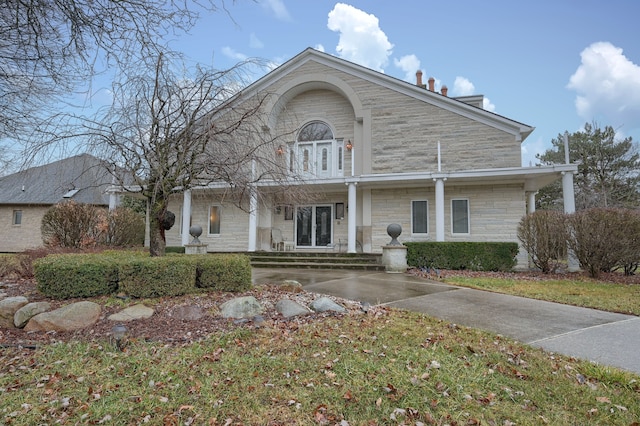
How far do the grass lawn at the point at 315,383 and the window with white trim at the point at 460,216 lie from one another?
10097mm

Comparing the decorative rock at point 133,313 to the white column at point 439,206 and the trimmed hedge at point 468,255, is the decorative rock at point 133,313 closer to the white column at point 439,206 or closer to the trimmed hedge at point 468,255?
the trimmed hedge at point 468,255

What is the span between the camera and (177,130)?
6398mm

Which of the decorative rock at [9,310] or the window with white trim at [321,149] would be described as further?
the window with white trim at [321,149]

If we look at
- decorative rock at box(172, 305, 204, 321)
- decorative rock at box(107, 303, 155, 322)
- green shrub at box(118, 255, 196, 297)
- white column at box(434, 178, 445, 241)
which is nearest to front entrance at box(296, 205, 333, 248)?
white column at box(434, 178, 445, 241)

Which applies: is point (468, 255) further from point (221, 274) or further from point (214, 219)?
point (214, 219)

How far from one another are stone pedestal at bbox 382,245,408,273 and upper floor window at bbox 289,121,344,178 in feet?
18.2

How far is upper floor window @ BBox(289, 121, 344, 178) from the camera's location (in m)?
15.4

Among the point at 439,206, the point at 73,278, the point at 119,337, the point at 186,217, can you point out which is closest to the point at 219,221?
the point at 186,217

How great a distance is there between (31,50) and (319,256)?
32.3 ft

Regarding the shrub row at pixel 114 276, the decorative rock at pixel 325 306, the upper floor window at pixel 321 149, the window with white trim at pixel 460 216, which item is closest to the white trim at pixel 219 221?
the upper floor window at pixel 321 149

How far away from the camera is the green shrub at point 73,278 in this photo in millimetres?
5426

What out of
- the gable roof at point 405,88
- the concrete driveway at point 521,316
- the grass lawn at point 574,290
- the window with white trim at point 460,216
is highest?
the gable roof at point 405,88

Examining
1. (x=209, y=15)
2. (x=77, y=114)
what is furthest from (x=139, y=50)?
(x=77, y=114)

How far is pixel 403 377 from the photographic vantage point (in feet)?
9.90
